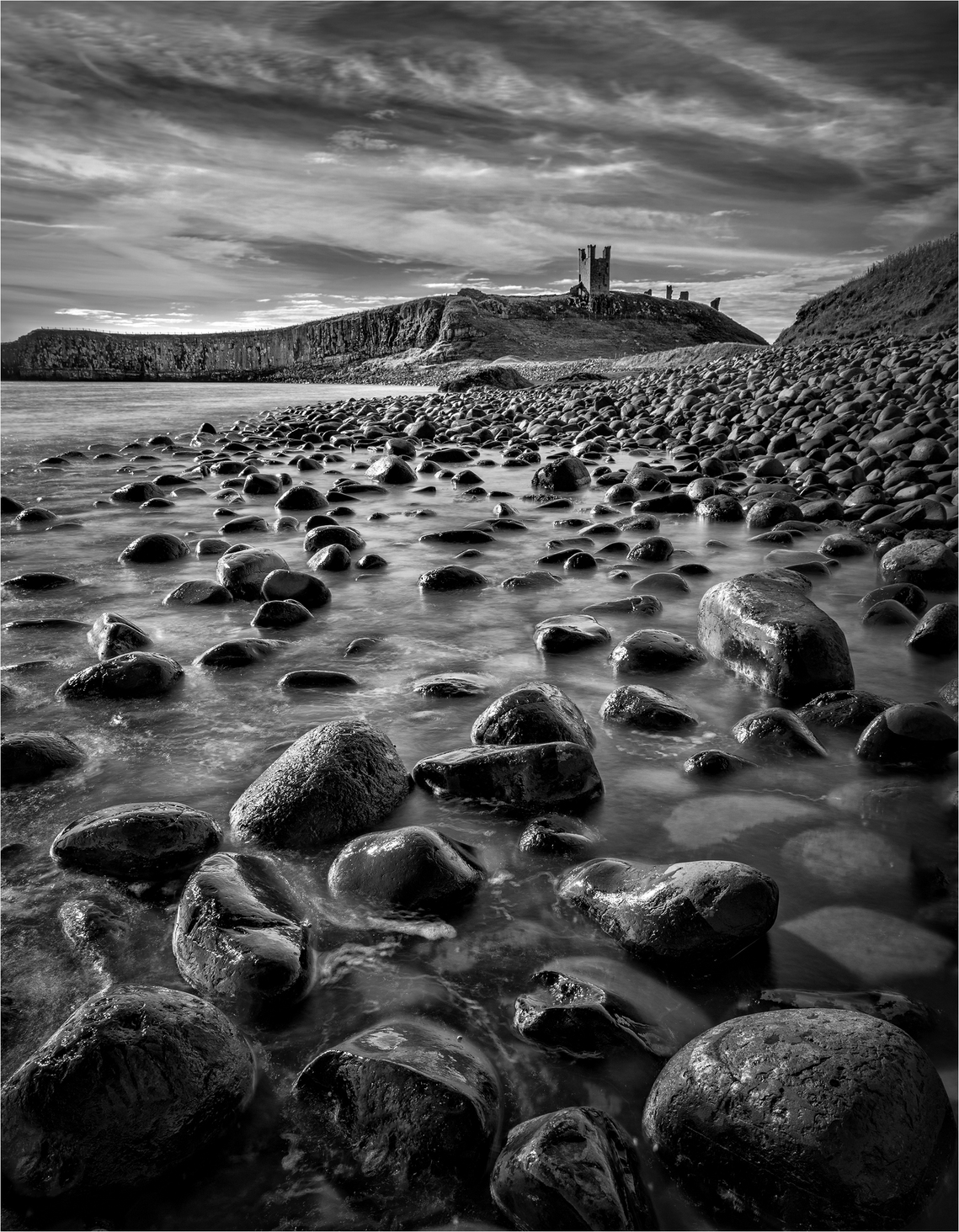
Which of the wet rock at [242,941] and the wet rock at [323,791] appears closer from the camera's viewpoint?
the wet rock at [242,941]

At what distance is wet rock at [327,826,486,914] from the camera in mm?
1535

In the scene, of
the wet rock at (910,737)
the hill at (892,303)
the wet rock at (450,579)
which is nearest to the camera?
the wet rock at (910,737)

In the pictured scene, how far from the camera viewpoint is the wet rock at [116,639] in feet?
9.29

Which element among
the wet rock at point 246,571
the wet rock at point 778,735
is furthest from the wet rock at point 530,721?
the wet rock at point 246,571

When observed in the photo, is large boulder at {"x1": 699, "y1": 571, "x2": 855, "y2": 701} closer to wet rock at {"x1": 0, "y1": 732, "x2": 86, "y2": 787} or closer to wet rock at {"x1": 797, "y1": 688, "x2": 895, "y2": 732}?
wet rock at {"x1": 797, "y1": 688, "x2": 895, "y2": 732}

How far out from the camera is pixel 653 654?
8.97 feet

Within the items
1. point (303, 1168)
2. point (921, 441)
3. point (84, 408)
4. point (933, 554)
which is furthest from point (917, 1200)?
point (84, 408)

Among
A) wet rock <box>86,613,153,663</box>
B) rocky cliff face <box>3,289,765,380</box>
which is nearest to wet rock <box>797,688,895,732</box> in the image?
wet rock <box>86,613,153,663</box>

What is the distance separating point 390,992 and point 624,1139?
0.45 meters

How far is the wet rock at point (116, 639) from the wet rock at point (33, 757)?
0.71 meters

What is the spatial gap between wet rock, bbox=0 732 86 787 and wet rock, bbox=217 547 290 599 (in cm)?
154

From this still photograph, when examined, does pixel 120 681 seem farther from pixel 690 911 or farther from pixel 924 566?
pixel 924 566

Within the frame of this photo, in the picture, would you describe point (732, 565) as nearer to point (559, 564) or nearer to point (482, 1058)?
point (559, 564)

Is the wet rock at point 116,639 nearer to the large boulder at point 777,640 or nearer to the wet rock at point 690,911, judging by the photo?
the wet rock at point 690,911
